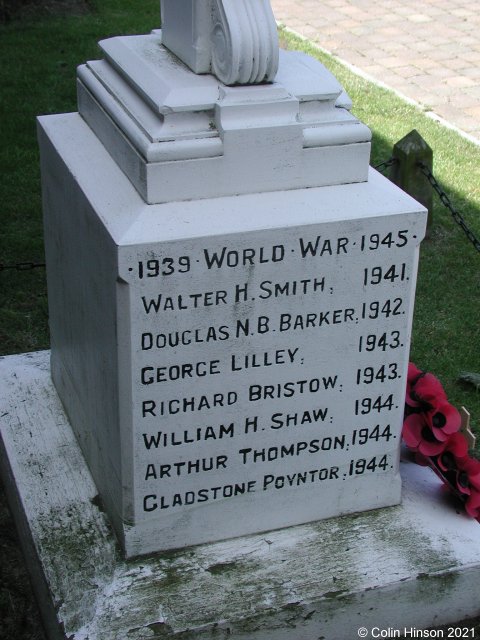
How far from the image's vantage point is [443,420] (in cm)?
320

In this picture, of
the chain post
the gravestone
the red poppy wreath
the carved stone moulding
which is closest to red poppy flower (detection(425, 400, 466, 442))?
the red poppy wreath

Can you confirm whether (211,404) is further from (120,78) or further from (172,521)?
(120,78)

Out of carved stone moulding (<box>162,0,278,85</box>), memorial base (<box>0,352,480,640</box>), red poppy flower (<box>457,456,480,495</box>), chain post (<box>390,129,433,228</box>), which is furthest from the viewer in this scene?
chain post (<box>390,129,433,228</box>)

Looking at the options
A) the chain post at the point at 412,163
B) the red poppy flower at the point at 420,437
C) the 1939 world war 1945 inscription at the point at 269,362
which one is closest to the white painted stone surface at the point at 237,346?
the 1939 world war 1945 inscription at the point at 269,362

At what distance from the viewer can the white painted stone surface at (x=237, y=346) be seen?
263cm

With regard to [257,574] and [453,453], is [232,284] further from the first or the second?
[453,453]

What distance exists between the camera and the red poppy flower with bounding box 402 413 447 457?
3.19m

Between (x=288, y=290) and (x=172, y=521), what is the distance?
2.54 feet

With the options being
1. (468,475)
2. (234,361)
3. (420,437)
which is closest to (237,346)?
(234,361)

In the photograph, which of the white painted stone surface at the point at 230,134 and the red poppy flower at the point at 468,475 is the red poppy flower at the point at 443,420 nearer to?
the red poppy flower at the point at 468,475

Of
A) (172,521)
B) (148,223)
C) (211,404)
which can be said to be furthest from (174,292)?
(172,521)

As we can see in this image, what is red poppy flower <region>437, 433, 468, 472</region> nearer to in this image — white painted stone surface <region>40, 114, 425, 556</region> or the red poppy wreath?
the red poppy wreath

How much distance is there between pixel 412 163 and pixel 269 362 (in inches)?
114

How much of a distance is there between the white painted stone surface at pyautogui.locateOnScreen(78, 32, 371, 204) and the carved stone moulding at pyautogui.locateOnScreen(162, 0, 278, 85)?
0.12 ft
